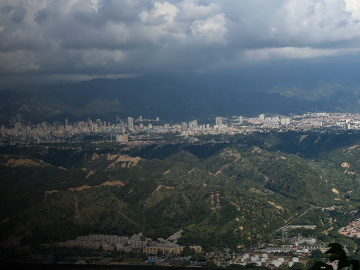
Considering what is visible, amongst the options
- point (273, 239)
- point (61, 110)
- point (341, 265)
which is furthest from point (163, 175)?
point (341, 265)

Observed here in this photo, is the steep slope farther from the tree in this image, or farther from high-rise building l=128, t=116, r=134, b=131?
high-rise building l=128, t=116, r=134, b=131

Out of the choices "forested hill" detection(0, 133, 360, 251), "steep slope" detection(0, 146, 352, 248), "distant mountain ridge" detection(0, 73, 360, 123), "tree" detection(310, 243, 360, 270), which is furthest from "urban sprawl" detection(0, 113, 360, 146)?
"tree" detection(310, 243, 360, 270)

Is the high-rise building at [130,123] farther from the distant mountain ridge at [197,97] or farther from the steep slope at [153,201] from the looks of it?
the steep slope at [153,201]

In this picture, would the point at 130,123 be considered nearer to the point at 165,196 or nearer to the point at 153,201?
the point at 165,196

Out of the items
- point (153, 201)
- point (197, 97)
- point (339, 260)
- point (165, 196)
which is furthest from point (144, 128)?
point (339, 260)

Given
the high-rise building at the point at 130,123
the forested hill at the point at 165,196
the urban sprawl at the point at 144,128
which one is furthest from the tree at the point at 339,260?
the high-rise building at the point at 130,123

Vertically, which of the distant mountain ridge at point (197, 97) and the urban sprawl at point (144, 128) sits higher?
the distant mountain ridge at point (197, 97)
